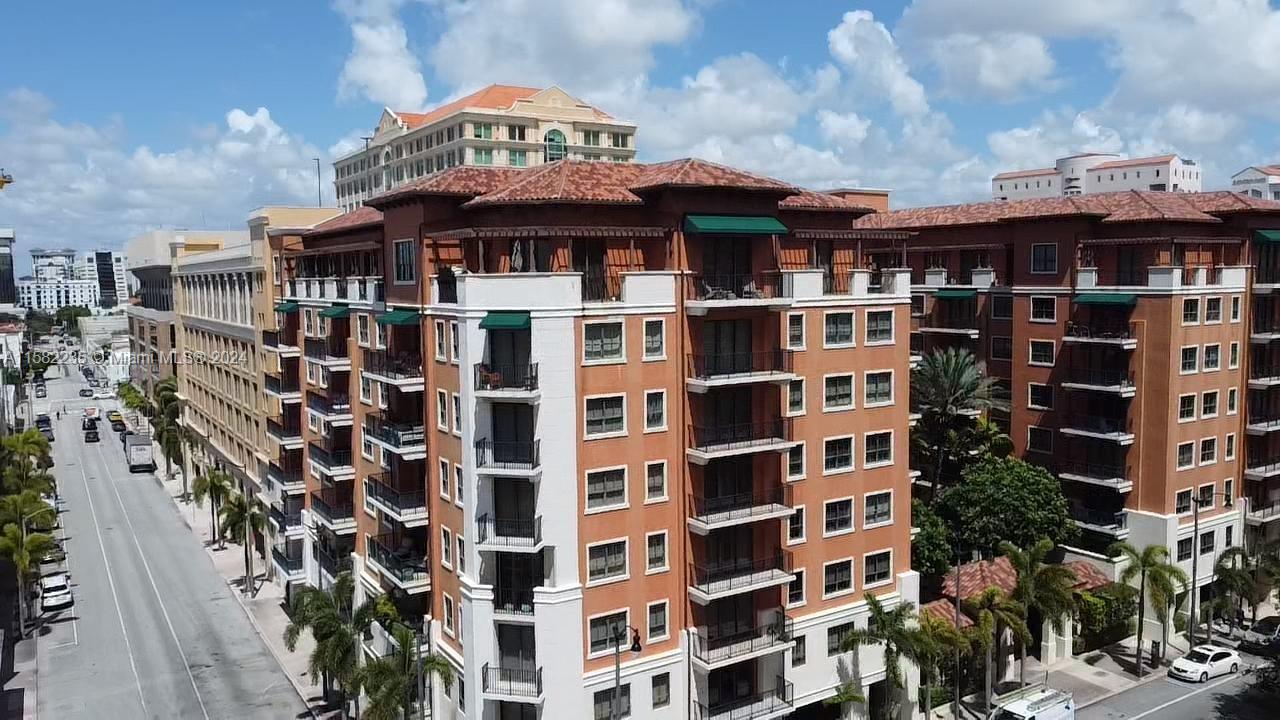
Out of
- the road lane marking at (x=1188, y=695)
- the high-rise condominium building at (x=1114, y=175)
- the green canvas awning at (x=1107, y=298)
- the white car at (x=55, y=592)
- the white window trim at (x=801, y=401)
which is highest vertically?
the high-rise condominium building at (x=1114, y=175)

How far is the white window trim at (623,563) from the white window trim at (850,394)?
437 inches

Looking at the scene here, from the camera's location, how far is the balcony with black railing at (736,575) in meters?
38.7

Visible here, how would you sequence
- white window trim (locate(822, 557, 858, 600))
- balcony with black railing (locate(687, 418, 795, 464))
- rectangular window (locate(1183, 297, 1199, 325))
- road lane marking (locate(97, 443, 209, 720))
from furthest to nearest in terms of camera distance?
1. rectangular window (locate(1183, 297, 1199, 325))
2. road lane marking (locate(97, 443, 209, 720))
3. white window trim (locate(822, 557, 858, 600))
4. balcony with black railing (locate(687, 418, 795, 464))

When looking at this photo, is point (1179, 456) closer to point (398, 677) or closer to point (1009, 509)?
point (1009, 509)

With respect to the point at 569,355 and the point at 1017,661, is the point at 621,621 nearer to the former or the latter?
the point at 569,355

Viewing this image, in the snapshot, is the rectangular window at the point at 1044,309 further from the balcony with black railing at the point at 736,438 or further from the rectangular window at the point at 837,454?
the balcony with black railing at the point at 736,438

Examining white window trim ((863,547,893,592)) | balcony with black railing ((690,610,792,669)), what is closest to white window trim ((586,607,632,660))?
balcony with black railing ((690,610,792,669))

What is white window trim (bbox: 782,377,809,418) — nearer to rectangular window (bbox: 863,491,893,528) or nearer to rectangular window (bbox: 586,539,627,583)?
rectangular window (bbox: 863,491,893,528)

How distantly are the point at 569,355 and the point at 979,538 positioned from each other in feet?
103

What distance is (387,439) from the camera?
43.6m

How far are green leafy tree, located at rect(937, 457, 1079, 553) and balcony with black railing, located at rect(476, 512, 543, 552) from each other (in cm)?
2982

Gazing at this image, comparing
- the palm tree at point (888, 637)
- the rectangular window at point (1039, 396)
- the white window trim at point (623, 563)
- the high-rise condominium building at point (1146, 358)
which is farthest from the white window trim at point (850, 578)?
the rectangular window at point (1039, 396)

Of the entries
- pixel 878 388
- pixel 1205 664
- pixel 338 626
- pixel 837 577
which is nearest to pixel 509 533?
pixel 338 626

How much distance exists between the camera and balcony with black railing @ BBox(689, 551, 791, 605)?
38.7 meters
